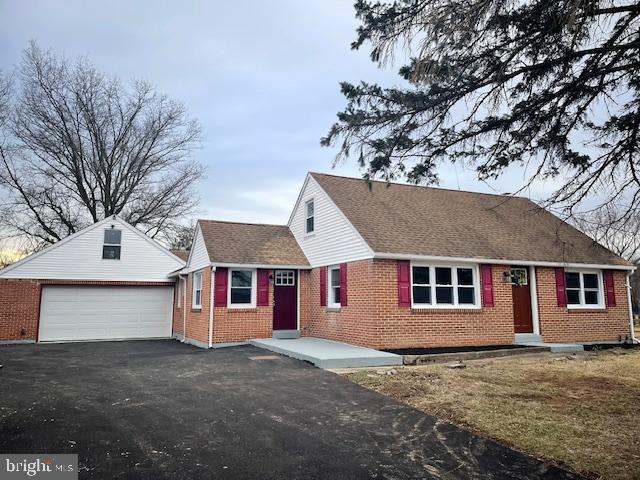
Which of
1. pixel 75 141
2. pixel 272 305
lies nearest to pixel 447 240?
pixel 272 305

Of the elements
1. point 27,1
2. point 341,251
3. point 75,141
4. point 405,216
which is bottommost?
point 341,251

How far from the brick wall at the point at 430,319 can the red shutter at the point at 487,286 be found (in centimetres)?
19

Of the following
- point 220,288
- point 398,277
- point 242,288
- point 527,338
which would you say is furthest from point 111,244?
point 527,338

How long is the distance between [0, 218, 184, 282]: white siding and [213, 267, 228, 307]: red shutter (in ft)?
21.7

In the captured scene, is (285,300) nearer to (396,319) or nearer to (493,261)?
(396,319)

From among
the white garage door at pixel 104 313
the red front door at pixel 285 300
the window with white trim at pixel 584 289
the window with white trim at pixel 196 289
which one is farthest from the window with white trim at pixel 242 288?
the window with white trim at pixel 584 289

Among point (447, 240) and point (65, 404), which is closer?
point (65, 404)

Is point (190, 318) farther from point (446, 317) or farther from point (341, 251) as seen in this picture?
point (446, 317)

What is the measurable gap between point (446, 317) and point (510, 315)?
2456mm

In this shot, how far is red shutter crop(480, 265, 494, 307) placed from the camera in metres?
13.7

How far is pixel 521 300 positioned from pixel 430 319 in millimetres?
3958

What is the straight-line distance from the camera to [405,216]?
15234 millimetres

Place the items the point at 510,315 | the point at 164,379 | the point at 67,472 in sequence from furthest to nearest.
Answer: the point at 510,315 < the point at 164,379 < the point at 67,472

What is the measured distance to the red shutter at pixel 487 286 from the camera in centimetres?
1370
